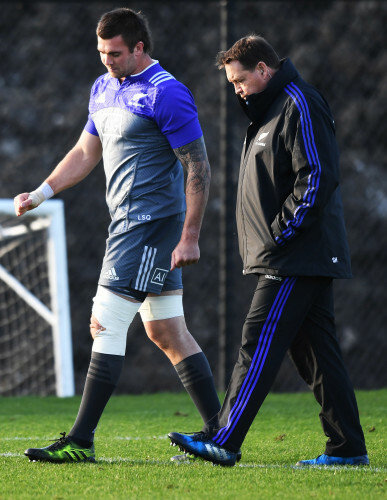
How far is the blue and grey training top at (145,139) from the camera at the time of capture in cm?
408

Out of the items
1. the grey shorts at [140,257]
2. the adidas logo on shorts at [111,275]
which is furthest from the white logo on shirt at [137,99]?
the adidas logo on shorts at [111,275]

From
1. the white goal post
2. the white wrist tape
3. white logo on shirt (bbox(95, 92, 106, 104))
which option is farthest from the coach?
the white goal post

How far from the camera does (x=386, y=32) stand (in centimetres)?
1306

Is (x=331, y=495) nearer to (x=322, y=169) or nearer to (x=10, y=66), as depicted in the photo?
(x=322, y=169)

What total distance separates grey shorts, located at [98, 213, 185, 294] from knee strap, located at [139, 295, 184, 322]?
4.0 inches

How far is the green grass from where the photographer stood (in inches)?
133

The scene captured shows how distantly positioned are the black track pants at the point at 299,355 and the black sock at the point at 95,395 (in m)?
0.48

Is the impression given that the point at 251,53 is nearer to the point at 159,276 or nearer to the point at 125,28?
the point at 125,28

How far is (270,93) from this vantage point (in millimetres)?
3965

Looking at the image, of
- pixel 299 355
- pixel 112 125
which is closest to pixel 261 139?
pixel 112 125

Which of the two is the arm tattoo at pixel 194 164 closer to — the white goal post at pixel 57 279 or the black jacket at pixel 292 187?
the black jacket at pixel 292 187

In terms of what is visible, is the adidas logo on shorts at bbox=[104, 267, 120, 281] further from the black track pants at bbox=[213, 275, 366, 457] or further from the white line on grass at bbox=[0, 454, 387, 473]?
the white line on grass at bbox=[0, 454, 387, 473]

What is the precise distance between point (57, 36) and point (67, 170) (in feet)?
30.4

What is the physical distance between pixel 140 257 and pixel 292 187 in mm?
688
